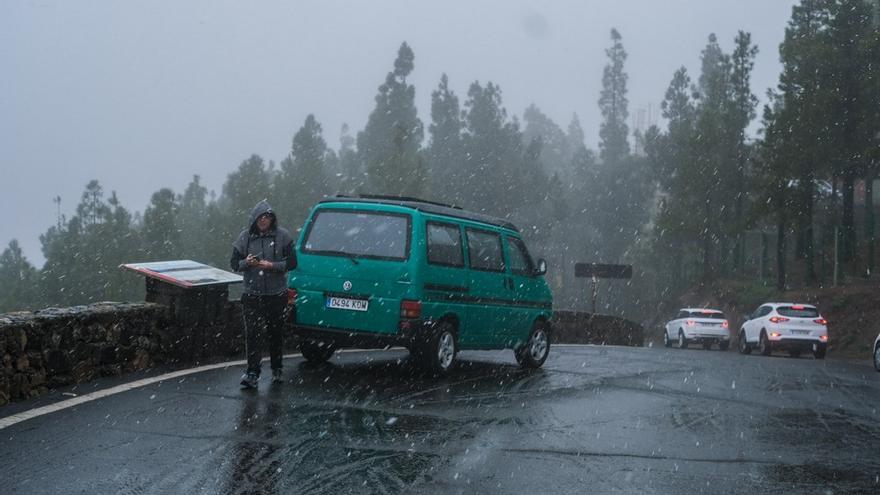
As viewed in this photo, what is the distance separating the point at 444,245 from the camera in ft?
37.2

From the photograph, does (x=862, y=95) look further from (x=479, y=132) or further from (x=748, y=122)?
(x=479, y=132)

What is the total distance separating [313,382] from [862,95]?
1387 inches

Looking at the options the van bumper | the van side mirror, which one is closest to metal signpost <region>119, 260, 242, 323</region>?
the van bumper

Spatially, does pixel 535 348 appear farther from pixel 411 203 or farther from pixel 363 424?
pixel 363 424

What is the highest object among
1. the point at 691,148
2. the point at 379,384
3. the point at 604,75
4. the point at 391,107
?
the point at 604,75

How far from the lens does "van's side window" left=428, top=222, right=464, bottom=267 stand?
36.3ft

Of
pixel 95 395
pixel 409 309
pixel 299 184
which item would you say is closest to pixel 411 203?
pixel 409 309

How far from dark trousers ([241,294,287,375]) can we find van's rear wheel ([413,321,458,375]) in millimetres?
1584

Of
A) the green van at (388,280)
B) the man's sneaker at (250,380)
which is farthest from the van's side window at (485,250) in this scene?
the man's sneaker at (250,380)

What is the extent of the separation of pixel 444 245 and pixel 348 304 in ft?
4.30

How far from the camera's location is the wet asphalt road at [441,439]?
18.8 ft

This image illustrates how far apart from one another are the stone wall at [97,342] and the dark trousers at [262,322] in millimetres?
1515

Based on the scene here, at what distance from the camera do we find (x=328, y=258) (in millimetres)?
10984

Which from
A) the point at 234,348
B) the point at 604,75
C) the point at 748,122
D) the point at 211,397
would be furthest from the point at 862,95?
the point at 604,75
